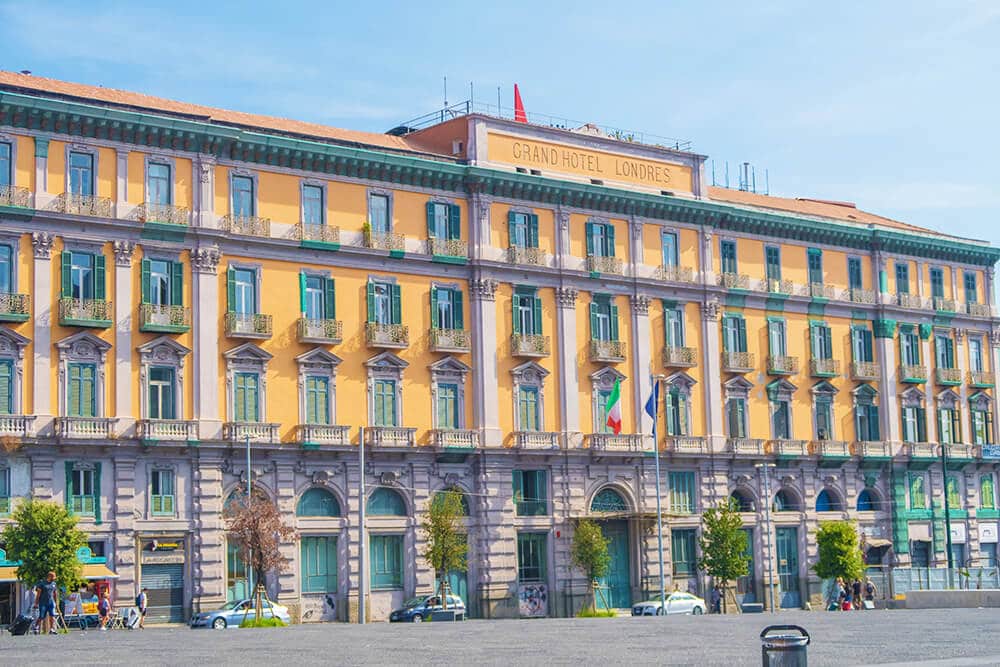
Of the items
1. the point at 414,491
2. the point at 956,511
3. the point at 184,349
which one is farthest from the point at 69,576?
the point at 956,511

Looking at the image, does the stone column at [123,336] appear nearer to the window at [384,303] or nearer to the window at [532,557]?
the window at [384,303]

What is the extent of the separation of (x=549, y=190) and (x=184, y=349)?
2004 cm

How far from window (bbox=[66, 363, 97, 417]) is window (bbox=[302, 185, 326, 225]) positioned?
38.7 ft

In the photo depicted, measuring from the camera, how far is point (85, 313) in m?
60.9

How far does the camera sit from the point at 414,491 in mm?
69000

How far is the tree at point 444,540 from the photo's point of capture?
221 ft

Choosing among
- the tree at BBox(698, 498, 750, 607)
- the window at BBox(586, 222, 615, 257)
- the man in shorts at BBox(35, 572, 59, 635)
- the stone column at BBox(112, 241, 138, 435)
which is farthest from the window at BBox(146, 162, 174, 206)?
the tree at BBox(698, 498, 750, 607)

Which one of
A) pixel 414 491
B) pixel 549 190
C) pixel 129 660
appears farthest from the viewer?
pixel 549 190

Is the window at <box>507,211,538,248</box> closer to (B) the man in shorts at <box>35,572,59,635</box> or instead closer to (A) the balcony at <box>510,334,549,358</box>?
(A) the balcony at <box>510,334,549,358</box>

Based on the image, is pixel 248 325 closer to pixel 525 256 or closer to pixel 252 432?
pixel 252 432

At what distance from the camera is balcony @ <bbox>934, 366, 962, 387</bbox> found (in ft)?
295

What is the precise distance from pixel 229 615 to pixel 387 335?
14661mm

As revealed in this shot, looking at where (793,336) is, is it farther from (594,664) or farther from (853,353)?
(594,664)

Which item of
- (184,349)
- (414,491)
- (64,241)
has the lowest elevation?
(414,491)
